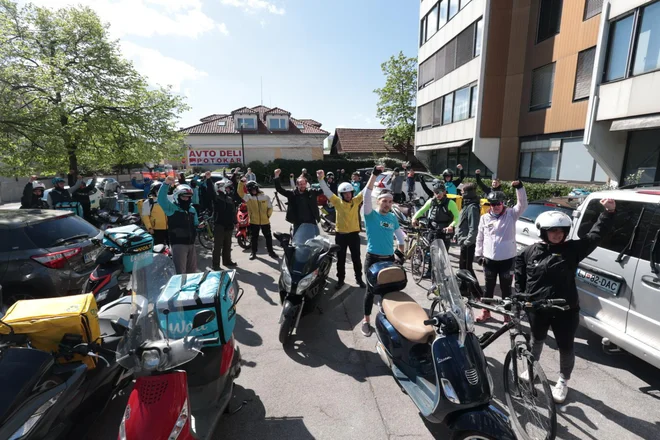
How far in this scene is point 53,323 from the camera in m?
2.53

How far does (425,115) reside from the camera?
2227 cm

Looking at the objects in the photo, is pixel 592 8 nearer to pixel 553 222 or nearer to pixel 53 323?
pixel 553 222

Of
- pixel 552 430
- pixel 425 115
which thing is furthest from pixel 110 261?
pixel 425 115

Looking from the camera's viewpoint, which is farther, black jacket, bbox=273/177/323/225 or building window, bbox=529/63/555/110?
building window, bbox=529/63/555/110

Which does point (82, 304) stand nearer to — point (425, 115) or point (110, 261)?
point (110, 261)

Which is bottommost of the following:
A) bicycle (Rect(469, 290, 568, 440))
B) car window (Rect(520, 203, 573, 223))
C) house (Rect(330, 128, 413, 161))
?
bicycle (Rect(469, 290, 568, 440))

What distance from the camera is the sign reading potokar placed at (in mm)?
31578

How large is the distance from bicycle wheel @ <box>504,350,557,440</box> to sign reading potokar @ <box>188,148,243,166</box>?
31.8 metres

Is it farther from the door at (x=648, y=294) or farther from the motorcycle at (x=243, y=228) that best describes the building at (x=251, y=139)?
the door at (x=648, y=294)

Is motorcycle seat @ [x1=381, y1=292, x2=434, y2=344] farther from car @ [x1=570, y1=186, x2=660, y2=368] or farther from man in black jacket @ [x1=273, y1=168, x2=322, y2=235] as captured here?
man in black jacket @ [x1=273, y1=168, x2=322, y2=235]

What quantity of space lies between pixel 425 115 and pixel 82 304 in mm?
22802

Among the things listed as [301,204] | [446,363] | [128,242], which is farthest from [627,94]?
[128,242]

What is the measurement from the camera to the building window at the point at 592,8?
36.3ft

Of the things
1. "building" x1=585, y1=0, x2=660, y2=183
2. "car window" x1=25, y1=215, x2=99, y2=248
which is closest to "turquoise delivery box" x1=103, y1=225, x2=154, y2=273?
"car window" x1=25, y1=215, x2=99, y2=248
